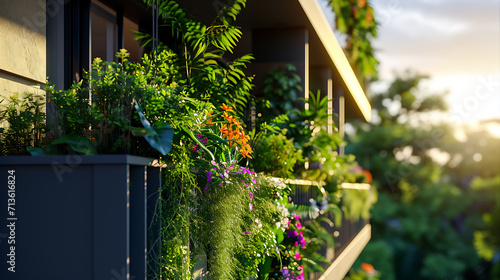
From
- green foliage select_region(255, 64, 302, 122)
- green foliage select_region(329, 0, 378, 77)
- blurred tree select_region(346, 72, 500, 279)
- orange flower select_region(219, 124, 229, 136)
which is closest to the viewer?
orange flower select_region(219, 124, 229, 136)

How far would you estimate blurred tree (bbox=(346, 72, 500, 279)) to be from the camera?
1202 inches

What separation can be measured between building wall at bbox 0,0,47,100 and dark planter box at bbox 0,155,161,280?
85cm

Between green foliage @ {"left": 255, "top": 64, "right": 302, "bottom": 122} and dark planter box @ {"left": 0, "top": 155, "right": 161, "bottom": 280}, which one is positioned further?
green foliage @ {"left": 255, "top": 64, "right": 302, "bottom": 122}

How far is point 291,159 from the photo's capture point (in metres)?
4.86

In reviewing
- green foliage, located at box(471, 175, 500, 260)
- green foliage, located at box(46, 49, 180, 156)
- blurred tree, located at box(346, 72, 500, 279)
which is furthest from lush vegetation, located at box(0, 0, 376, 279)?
green foliage, located at box(471, 175, 500, 260)

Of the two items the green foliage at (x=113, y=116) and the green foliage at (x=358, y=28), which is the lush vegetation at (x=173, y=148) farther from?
the green foliage at (x=358, y=28)

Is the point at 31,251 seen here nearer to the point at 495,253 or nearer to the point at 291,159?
the point at 291,159

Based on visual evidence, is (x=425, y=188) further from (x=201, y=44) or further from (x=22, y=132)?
(x=22, y=132)

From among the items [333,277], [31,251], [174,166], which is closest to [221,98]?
[174,166]

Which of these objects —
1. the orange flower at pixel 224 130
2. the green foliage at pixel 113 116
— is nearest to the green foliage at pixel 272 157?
the orange flower at pixel 224 130

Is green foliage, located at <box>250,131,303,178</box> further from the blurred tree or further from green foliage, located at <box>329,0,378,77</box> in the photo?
the blurred tree

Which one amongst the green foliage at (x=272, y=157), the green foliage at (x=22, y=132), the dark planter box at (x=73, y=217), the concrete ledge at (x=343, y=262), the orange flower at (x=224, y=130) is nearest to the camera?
the dark planter box at (x=73, y=217)

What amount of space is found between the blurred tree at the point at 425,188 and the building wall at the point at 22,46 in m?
27.5

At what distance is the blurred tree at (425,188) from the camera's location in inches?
1202
